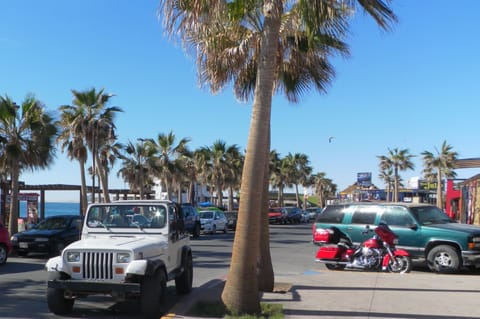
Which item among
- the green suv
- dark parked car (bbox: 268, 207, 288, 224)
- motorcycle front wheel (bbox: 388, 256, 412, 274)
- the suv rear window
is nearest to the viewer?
motorcycle front wheel (bbox: 388, 256, 412, 274)

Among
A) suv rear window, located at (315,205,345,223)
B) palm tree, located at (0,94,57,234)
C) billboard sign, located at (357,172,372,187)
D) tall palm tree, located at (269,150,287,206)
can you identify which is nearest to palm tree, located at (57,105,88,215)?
palm tree, located at (0,94,57,234)

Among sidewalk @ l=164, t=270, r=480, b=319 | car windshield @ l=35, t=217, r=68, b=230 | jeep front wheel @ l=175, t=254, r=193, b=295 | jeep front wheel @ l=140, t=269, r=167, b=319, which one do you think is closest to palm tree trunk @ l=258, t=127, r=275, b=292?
sidewalk @ l=164, t=270, r=480, b=319

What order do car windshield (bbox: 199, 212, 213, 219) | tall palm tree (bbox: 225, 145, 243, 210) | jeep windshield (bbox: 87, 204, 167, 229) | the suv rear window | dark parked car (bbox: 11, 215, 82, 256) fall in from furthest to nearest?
tall palm tree (bbox: 225, 145, 243, 210) < car windshield (bbox: 199, 212, 213, 219) < dark parked car (bbox: 11, 215, 82, 256) < the suv rear window < jeep windshield (bbox: 87, 204, 167, 229)

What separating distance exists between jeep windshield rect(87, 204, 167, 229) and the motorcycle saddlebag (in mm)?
5915

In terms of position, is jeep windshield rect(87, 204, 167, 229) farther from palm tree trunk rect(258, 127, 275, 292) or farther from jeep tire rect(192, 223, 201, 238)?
jeep tire rect(192, 223, 201, 238)

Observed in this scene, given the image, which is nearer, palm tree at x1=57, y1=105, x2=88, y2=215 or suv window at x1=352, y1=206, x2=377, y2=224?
suv window at x1=352, y1=206, x2=377, y2=224

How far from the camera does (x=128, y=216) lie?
962 centimetres

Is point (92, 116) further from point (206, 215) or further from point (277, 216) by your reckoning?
point (277, 216)

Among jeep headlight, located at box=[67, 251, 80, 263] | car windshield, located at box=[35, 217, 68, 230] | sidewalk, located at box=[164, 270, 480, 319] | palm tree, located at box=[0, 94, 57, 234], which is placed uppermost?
palm tree, located at box=[0, 94, 57, 234]

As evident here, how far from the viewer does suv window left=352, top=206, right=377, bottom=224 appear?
1485 cm

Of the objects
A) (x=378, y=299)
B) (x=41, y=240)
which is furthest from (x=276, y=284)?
(x=41, y=240)

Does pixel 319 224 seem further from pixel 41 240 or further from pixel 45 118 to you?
pixel 45 118

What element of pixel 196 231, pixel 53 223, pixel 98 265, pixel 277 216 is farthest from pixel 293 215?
pixel 98 265

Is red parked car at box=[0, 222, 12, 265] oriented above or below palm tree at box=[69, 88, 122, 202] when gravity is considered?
below
